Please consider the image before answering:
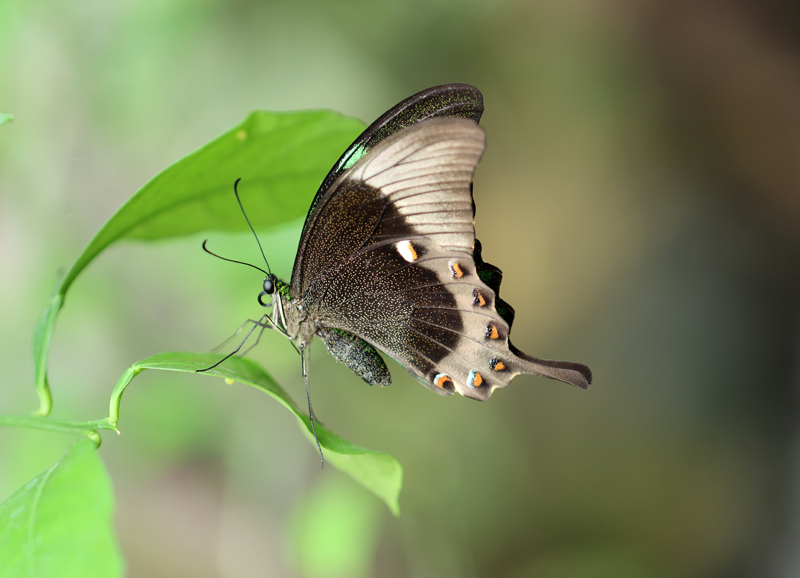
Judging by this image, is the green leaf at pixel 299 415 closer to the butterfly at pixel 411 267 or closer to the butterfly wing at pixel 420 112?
the butterfly at pixel 411 267

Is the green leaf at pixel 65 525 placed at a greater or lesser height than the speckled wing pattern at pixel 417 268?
lesser

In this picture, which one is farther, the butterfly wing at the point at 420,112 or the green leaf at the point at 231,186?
the butterfly wing at the point at 420,112

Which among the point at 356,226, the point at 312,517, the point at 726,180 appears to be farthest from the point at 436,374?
the point at 726,180

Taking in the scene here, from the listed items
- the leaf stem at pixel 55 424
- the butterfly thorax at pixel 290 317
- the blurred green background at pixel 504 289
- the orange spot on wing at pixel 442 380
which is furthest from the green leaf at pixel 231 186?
the blurred green background at pixel 504 289

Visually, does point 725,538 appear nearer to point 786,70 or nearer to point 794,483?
point 794,483

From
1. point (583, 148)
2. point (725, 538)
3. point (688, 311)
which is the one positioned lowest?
point (725, 538)

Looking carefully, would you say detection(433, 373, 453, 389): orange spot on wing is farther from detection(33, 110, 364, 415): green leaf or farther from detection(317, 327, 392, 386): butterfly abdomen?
detection(33, 110, 364, 415): green leaf

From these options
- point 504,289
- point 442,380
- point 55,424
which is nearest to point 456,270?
point 442,380
